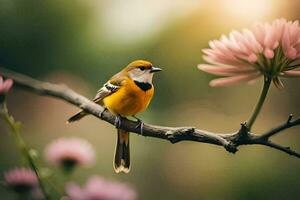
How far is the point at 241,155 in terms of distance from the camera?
2.63 feet

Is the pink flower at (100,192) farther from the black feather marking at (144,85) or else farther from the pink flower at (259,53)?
the black feather marking at (144,85)

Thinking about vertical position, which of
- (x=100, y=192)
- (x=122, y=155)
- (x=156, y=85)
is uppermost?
(x=156, y=85)

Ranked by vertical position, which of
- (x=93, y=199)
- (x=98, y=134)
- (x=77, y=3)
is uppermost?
(x=77, y=3)

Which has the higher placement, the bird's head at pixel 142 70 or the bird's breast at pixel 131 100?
the bird's head at pixel 142 70

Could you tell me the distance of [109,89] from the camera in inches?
19.4

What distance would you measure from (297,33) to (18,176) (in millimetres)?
203

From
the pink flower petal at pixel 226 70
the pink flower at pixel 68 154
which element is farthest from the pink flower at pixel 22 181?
the pink flower petal at pixel 226 70

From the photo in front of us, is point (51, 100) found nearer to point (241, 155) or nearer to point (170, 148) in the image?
point (170, 148)

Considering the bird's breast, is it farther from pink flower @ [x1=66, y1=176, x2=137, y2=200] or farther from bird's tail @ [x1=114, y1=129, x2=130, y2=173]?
pink flower @ [x1=66, y1=176, x2=137, y2=200]

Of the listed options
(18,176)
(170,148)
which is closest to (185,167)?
(170,148)

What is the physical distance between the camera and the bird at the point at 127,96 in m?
0.46

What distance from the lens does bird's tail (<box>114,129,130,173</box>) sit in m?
0.45

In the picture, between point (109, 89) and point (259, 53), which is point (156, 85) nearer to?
point (109, 89)

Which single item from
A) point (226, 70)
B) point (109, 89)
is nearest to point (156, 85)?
point (109, 89)
